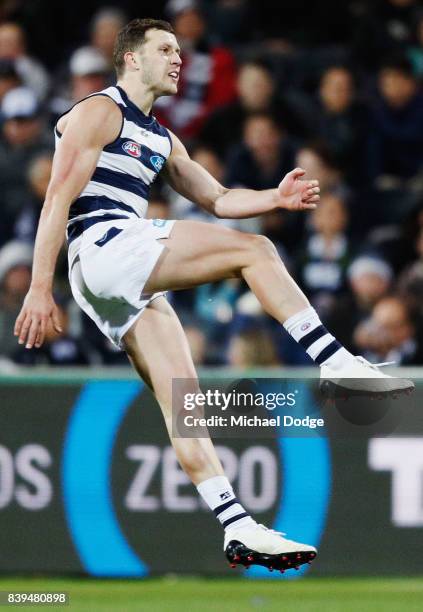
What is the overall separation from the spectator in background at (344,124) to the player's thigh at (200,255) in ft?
16.8

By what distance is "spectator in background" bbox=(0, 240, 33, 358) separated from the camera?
9406 mm

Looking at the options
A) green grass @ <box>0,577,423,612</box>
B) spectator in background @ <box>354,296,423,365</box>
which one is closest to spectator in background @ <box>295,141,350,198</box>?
spectator in background @ <box>354,296,423,365</box>

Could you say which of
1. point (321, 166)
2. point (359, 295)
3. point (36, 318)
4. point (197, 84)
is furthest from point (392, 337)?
point (36, 318)

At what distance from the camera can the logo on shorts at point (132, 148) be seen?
6.09m

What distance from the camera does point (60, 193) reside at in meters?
5.85

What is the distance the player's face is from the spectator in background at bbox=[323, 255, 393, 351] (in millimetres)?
3411

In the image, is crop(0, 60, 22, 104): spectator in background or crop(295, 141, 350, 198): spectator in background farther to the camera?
crop(0, 60, 22, 104): spectator in background

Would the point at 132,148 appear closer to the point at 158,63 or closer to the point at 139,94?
the point at 139,94

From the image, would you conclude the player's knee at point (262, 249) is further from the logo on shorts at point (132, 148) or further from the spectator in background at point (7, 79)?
the spectator in background at point (7, 79)

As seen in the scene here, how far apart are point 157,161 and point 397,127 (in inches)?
196

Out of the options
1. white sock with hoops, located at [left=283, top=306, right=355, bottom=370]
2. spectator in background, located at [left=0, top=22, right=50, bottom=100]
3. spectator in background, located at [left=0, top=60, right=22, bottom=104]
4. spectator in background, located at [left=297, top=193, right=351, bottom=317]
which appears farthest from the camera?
spectator in background, located at [left=0, top=22, right=50, bottom=100]

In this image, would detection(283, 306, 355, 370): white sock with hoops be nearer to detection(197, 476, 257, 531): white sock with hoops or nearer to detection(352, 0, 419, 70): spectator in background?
detection(197, 476, 257, 531): white sock with hoops

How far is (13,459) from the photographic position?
8.62 metres

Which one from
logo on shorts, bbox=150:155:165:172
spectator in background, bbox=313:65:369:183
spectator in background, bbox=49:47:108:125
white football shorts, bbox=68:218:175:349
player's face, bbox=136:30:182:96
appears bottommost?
white football shorts, bbox=68:218:175:349
